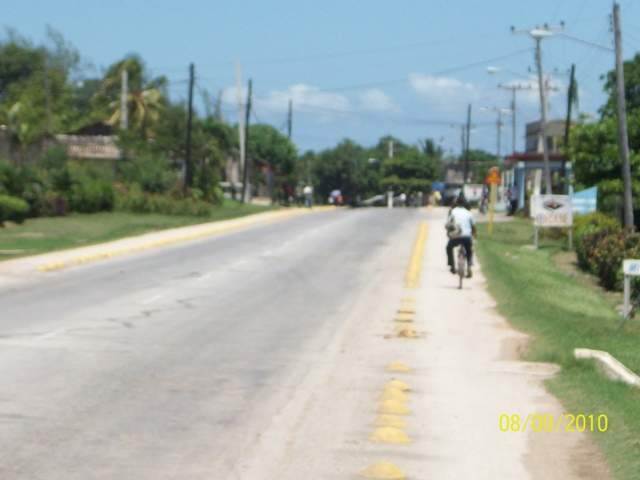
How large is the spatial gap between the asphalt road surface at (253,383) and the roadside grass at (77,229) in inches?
370

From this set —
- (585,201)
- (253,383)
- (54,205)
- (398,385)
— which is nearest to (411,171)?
(54,205)

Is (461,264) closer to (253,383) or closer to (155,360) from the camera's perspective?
(155,360)

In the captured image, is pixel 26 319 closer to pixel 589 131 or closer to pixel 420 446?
pixel 420 446

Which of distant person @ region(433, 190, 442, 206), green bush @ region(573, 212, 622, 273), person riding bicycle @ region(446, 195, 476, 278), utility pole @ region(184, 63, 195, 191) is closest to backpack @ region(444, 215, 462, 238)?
person riding bicycle @ region(446, 195, 476, 278)

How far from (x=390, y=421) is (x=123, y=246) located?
28.1 meters

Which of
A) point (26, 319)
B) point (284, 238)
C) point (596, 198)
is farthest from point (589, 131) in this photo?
point (26, 319)

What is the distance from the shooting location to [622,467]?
9.76 meters

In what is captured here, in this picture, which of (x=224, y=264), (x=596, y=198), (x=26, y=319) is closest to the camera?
(x=26, y=319)

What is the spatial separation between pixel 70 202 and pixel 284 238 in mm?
12194

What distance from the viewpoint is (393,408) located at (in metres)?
12.4

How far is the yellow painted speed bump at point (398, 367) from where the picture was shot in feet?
49.7

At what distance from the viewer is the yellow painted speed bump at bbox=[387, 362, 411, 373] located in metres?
15.1

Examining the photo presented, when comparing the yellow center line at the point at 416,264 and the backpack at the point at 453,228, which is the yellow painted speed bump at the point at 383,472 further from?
the backpack at the point at 453,228

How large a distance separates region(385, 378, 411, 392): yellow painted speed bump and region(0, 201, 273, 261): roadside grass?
20607 mm
